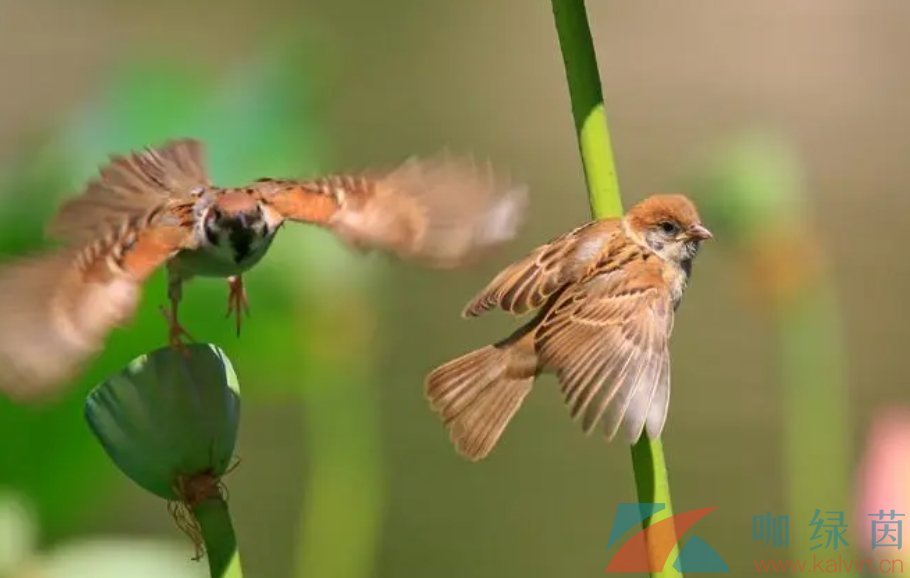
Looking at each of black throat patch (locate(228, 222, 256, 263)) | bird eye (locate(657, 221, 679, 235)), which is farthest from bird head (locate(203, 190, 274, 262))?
bird eye (locate(657, 221, 679, 235))

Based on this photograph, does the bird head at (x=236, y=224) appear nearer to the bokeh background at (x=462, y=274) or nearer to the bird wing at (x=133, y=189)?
the bird wing at (x=133, y=189)

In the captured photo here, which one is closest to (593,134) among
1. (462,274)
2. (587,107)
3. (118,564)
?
(587,107)

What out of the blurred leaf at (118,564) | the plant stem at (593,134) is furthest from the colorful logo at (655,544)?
the blurred leaf at (118,564)

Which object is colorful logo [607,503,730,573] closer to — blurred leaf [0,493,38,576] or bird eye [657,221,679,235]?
bird eye [657,221,679,235]

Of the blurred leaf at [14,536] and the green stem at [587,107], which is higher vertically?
the green stem at [587,107]

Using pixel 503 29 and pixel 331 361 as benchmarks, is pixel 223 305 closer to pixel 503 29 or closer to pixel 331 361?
pixel 331 361

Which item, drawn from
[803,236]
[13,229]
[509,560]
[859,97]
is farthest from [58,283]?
[859,97]

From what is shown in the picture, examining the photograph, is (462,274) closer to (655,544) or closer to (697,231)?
(697,231)
